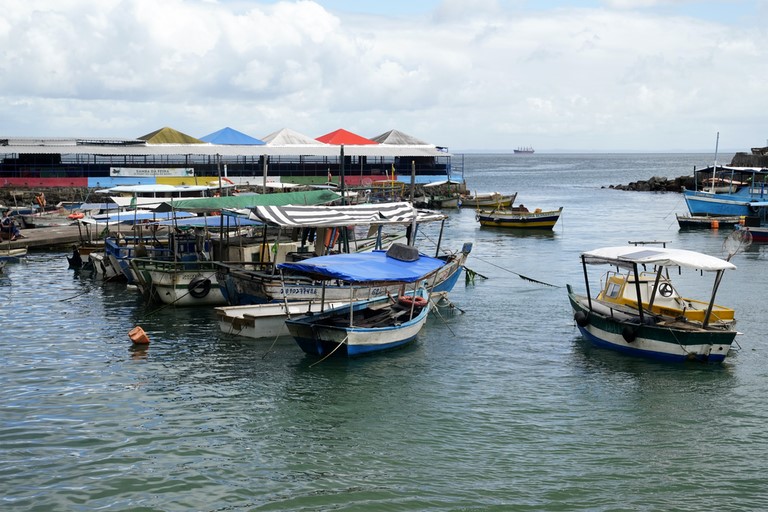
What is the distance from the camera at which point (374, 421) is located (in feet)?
58.1

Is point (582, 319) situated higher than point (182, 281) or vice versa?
point (182, 281)

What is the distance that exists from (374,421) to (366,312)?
22.4ft

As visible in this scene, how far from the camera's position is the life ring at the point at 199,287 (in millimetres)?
29016

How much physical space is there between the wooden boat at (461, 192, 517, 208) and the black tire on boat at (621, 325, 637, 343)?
44.8 meters

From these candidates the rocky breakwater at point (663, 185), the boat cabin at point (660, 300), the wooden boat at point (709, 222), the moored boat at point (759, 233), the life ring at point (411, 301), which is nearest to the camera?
the boat cabin at point (660, 300)

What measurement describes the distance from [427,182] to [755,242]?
3556cm

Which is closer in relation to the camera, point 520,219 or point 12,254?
point 12,254

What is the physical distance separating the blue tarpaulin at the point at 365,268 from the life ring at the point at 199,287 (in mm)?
6801

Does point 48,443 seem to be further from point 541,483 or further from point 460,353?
point 460,353

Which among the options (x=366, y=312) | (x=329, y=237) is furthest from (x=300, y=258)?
(x=366, y=312)

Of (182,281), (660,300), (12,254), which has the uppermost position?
(660,300)

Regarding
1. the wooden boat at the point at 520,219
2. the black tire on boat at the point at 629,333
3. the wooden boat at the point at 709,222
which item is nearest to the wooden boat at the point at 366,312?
the black tire on boat at the point at 629,333

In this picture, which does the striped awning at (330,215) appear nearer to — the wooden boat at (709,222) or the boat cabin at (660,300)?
the boat cabin at (660,300)

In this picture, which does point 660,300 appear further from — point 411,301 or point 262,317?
point 262,317
